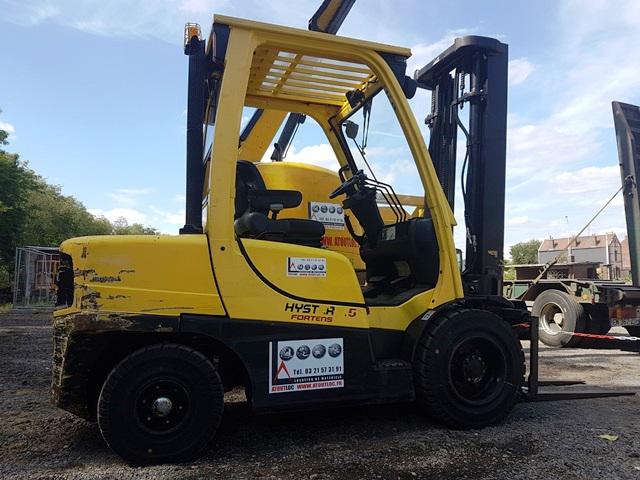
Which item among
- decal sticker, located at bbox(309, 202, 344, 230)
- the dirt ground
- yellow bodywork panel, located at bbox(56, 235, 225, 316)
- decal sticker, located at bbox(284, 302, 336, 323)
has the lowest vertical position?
the dirt ground

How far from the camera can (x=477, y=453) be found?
355 cm

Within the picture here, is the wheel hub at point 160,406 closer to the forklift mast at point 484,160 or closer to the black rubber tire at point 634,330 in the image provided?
the forklift mast at point 484,160

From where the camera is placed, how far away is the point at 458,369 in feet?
13.4

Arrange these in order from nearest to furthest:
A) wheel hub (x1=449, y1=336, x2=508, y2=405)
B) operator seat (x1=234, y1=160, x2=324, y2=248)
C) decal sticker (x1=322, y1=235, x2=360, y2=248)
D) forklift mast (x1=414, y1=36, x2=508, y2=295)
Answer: operator seat (x1=234, y1=160, x2=324, y2=248) → wheel hub (x1=449, y1=336, x2=508, y2=405) → forklift mast (x1=414, y1=36, x2=508, y2=295) → decal sticker (x1=322, y1=235, x2=360, y2=248)

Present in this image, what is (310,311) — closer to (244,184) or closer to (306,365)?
(306,365)

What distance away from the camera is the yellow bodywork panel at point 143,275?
3277 mm

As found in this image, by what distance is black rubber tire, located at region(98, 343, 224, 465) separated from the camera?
10.6ft

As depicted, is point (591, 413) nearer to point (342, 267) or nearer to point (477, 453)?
point (477, 453)

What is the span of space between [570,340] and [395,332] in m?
5.28

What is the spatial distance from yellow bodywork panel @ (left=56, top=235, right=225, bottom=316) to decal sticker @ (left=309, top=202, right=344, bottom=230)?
2308 mm

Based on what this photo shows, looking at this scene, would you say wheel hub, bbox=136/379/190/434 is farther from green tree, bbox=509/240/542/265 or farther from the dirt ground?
green tree, bbox=509/240/542/265

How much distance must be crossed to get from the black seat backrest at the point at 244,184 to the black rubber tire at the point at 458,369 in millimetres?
1664

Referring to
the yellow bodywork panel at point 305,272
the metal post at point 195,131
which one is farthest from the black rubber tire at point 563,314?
the metal post at point 195,131

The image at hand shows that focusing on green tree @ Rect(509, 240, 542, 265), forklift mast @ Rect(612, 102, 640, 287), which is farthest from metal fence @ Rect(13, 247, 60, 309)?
green tree @ Rect(509, 240, 542, 265)
